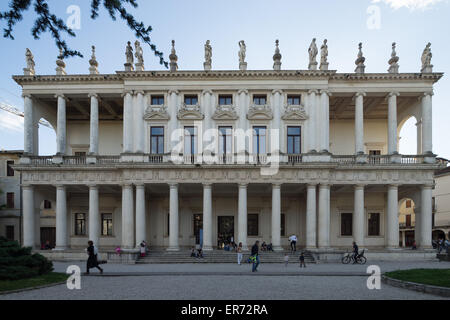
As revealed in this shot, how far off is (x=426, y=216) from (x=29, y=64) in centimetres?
3960

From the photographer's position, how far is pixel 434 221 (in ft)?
165

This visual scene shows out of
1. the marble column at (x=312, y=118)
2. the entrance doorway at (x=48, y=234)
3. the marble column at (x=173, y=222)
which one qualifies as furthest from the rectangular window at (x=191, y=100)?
the entrance doorway at (x=48, y=234)

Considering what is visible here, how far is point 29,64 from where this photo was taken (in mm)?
31281

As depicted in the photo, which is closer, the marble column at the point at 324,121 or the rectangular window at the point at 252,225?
the marble column at the point at 324,121

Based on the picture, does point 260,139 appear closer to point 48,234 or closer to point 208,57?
point 208,57

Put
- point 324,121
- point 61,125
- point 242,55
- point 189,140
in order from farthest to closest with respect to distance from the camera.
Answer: point 61,125 → point 189,140 → point 242,55 → point 324,121

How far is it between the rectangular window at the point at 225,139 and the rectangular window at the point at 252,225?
8.65 m

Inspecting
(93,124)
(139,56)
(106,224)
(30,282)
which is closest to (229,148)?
(139,56)

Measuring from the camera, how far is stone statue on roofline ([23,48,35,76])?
3083 centimetres

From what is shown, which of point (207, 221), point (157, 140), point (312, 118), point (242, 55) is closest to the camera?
point (207, 221)

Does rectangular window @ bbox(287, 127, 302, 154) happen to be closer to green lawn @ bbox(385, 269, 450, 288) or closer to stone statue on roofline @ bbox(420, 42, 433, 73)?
stone statue on roofline @ bbox(420, 42, 433, 73)

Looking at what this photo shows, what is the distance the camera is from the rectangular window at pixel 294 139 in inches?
1193

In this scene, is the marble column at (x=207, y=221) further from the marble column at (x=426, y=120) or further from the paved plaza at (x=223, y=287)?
the marble column at (x=426, y=120)

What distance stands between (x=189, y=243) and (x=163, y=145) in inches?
439
